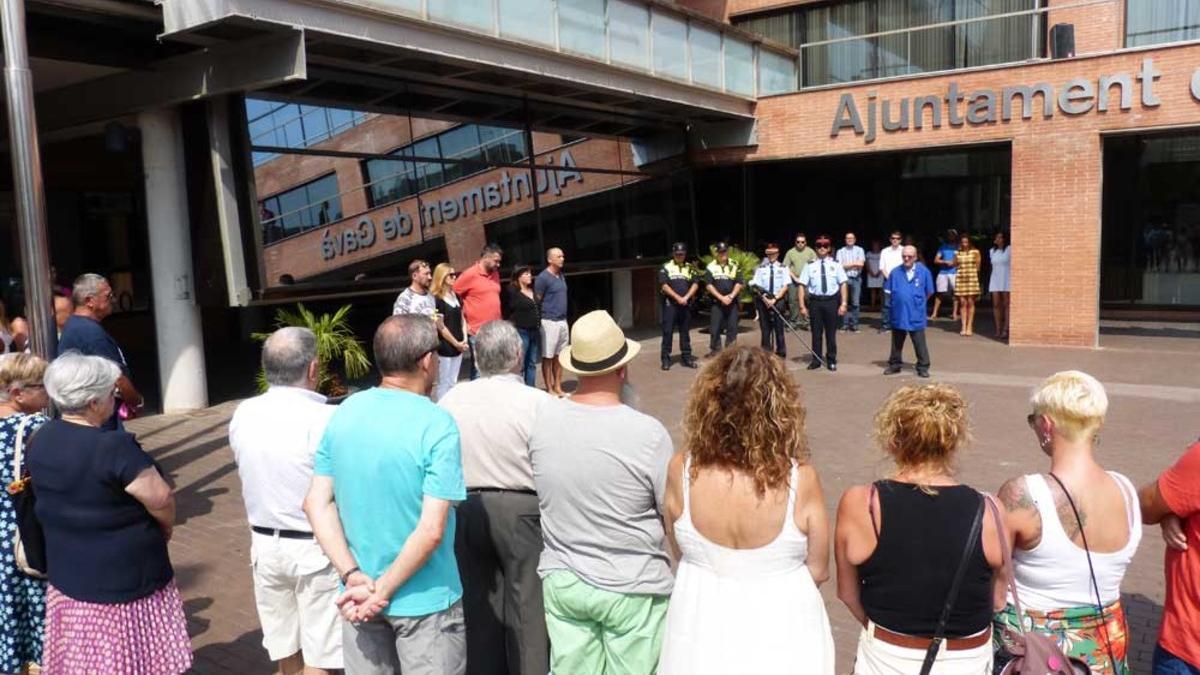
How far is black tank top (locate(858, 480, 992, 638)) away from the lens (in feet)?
8.39

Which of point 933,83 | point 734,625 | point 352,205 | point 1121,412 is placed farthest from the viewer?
point 933,83

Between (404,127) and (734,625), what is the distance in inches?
459

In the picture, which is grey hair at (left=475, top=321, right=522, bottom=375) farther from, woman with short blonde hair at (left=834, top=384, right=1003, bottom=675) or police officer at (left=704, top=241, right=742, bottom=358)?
police officer at (left=704, top=241, right=742, bottom=358)

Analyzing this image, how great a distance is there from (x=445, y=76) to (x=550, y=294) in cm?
371

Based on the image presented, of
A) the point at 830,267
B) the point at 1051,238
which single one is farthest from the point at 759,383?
the point at 1051,238

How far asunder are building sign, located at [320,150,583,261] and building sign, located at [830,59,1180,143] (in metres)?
5.01

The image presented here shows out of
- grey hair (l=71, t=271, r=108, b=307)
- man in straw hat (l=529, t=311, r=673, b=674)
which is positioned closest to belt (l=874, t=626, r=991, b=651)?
man in straw hat (l=529, t=311, r=673, b=674)

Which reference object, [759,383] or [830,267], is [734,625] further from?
[830,267]

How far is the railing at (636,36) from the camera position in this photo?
11.2 metres

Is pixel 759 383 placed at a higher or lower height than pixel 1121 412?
higher

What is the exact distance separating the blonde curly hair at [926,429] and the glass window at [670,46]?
41.2 feet

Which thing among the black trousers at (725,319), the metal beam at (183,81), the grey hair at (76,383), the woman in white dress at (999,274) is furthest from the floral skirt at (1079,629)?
the woman in white dress at (999,274)

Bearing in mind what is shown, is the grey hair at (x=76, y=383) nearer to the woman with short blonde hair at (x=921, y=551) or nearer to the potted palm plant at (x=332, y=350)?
the woman with short blonde hair at (x=921, y=551)

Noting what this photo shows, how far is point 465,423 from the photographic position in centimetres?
371
